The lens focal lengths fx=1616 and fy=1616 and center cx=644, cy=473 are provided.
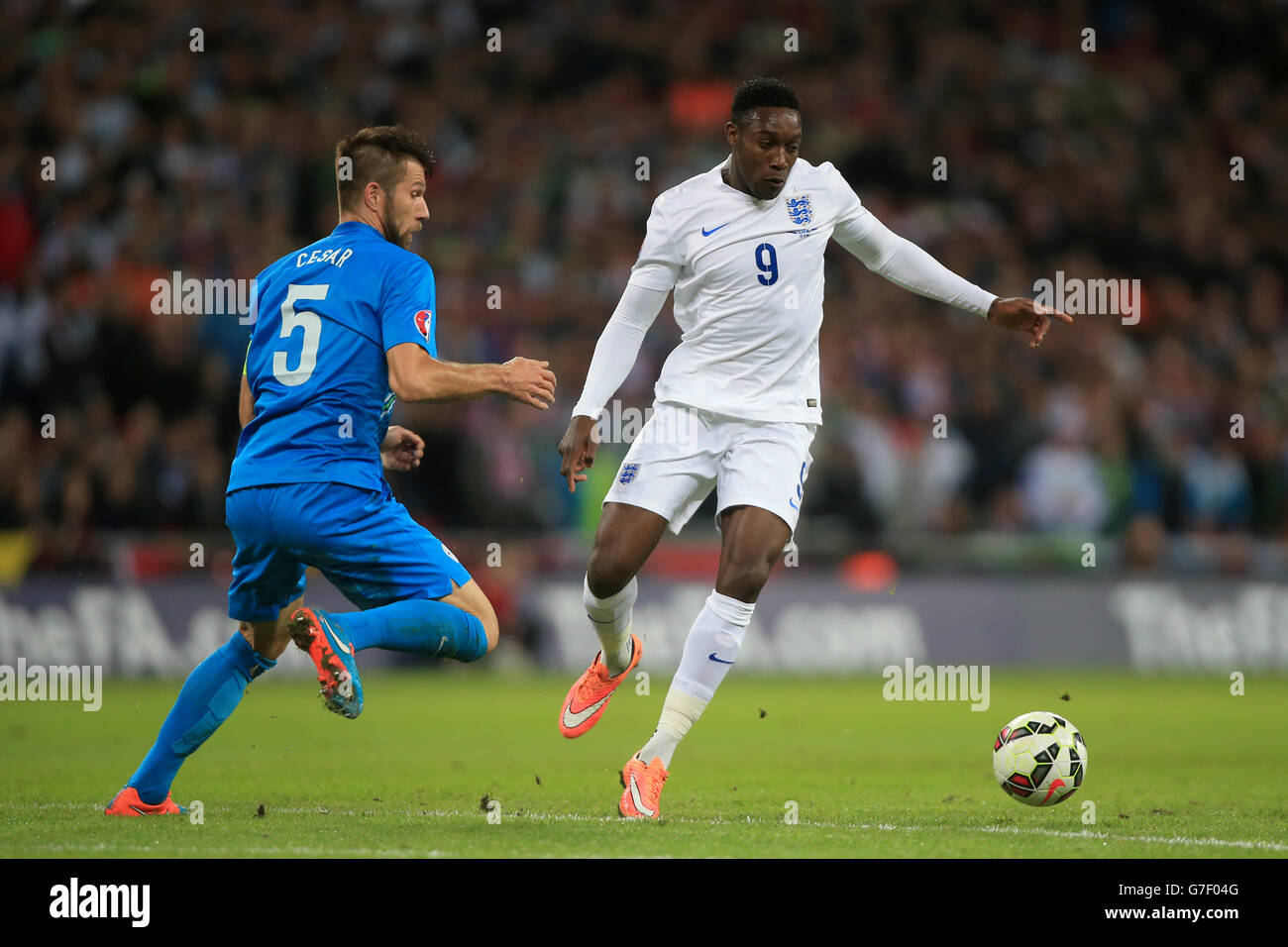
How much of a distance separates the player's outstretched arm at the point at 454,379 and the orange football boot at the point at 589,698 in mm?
1909

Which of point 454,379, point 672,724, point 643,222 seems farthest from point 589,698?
point 643,222

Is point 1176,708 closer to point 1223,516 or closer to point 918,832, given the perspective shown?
point 1223,516

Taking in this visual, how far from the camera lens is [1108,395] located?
55.6ft

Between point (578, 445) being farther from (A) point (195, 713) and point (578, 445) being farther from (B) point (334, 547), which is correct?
(A) point (195, 713)

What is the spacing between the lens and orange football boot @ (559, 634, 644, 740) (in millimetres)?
7113

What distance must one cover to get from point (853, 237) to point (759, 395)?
86cm

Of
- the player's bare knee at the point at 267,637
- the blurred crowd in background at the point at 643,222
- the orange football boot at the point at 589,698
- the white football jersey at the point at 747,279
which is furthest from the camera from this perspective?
the blurred crowd in background at the point at 643,222

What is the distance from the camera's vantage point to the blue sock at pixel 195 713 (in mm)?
6215

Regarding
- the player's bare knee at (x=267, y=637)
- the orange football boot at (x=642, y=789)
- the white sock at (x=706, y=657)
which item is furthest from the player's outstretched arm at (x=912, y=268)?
the player's bare knee at (x=267, y=637)

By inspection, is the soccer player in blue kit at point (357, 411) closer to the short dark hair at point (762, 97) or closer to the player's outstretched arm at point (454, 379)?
the player's outstretched arm at point (454, 379)

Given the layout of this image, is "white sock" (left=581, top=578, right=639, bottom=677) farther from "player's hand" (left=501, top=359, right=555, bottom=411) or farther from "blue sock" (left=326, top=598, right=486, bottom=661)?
"player's hand" (left=501, top=359, right=555, bottom=411)

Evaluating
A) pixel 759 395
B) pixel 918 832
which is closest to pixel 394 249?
pixel 759 395

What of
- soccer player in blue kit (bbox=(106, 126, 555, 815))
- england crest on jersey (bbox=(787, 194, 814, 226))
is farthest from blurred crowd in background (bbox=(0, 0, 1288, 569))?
soccer player in blue kit (bbox=(106, 126, 555, 815))

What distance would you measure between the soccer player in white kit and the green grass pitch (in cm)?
90
